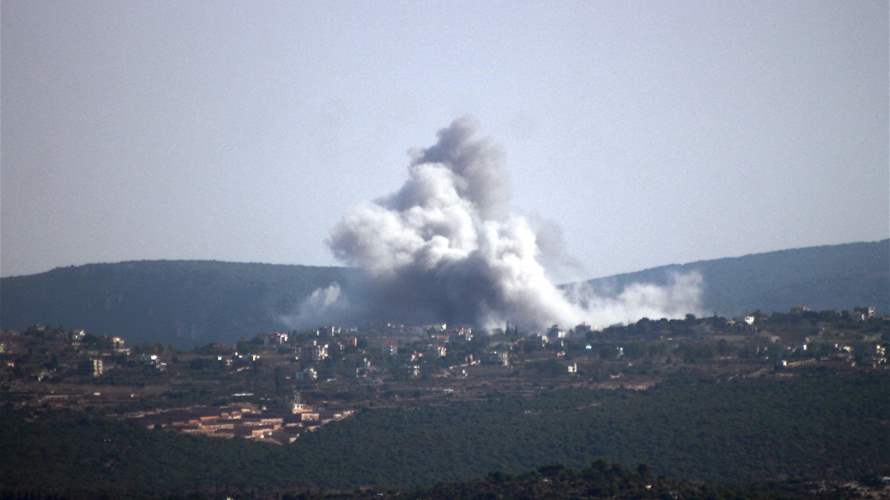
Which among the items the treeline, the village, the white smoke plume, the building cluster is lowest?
the treeline

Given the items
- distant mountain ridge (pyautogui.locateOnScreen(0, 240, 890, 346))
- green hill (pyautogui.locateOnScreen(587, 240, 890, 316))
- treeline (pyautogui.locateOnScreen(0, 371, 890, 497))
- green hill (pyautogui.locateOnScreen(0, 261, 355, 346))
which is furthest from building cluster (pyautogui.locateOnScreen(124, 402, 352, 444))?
green hill (pyautogui.locateOnScreen(587, 240, 890, 316))

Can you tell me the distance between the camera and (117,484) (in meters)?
74.6

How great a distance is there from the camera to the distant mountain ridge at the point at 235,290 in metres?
163

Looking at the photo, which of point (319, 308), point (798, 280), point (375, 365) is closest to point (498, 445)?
point (375, 365)

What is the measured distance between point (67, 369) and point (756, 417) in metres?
50.7

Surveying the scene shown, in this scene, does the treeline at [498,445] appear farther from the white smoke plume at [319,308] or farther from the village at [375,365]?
the white smoke plume at [319,308]

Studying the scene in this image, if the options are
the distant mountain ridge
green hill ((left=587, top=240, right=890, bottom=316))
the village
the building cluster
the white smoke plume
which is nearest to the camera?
the building cluster

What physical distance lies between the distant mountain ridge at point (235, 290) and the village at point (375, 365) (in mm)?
32369

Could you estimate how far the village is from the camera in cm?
9369

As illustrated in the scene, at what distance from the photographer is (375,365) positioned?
111 metres

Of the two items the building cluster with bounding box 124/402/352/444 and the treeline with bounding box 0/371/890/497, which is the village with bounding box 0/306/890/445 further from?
the treeline with bounding box 0/371/890/497

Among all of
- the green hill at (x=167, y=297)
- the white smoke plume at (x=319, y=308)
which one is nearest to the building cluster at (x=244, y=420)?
the white smoke plume at (x=319, y=308)

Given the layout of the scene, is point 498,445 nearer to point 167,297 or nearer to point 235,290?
point 167,297

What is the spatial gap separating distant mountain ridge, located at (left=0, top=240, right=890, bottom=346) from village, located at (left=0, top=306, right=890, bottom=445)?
3237 centimetres
